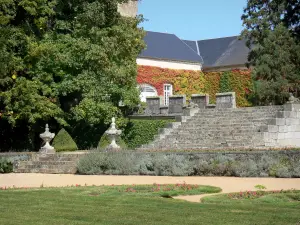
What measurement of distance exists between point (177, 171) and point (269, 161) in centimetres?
293

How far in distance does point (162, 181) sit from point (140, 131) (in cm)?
1415

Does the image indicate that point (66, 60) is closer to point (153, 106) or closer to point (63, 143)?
point (63, 143)

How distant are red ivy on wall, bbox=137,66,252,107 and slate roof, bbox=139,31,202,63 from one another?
4.15 ft

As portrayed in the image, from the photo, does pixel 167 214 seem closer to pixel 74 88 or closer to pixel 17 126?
pixel 74 88

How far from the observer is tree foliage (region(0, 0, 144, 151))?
26.5 meters

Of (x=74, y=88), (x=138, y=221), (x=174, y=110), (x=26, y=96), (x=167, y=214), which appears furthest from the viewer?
(x=174, y=110)

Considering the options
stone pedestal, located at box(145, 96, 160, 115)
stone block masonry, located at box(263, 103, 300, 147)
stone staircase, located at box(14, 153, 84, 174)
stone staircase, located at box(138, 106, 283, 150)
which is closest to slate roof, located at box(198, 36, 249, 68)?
stone pedestal, located at box(145, 96, 160, 115)

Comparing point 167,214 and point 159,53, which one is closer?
point 167,214

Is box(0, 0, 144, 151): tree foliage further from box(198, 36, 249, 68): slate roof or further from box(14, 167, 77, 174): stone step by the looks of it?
box(198, 36, 249, 68): slate roof

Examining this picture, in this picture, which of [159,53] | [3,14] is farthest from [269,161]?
[159,53]

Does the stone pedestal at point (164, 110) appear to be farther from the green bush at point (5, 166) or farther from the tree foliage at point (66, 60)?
the green bush at point (5, 166)

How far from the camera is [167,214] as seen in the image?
8711 mm

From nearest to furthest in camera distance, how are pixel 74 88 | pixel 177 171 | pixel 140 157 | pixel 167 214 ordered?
pixel 167 214 < pixel 177 171 < pixel 140 157 < pixel 74 88

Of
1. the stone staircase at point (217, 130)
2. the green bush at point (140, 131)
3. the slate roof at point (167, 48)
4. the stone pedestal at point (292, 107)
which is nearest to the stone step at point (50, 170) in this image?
the stone staircase at point (217, 130)
